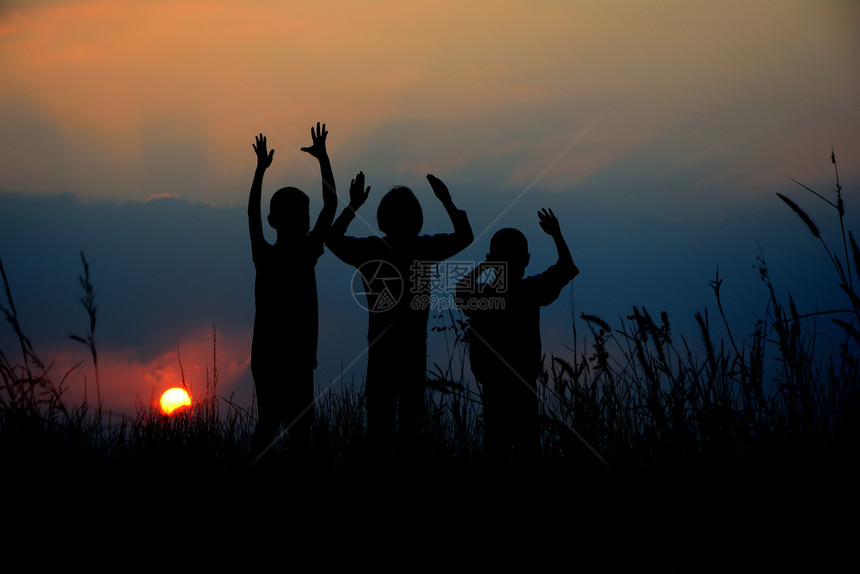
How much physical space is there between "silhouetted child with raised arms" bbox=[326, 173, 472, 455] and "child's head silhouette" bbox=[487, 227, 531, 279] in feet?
1.65

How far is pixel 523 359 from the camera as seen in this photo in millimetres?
4039

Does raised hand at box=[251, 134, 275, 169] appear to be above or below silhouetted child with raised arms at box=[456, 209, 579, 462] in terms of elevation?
above

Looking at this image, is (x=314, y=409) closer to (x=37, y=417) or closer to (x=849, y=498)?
(x=37, y=417)

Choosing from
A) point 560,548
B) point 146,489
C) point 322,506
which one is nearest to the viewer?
point 560,548

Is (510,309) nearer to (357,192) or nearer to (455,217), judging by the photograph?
(455,217)

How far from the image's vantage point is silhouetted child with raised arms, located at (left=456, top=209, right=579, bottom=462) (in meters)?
3.98

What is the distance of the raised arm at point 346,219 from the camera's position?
Answer: 367 cm

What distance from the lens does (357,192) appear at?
370cm

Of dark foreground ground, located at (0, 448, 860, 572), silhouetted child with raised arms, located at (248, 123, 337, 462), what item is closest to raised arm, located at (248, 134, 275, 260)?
silhouetted child with raised arms, located at (248, 123, 337, 462)

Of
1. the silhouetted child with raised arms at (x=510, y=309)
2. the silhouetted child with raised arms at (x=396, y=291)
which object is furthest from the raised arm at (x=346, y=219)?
the silhouetted child with raised arms at (x=510, y=309)

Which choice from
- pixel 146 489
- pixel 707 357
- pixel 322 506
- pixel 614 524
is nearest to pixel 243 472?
pixel 146 489

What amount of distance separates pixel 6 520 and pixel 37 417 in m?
0.61

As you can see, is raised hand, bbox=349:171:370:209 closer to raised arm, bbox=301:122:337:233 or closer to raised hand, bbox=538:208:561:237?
raised arm, bbox=301:122:337:233

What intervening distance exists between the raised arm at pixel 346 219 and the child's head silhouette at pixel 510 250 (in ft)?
3.01
